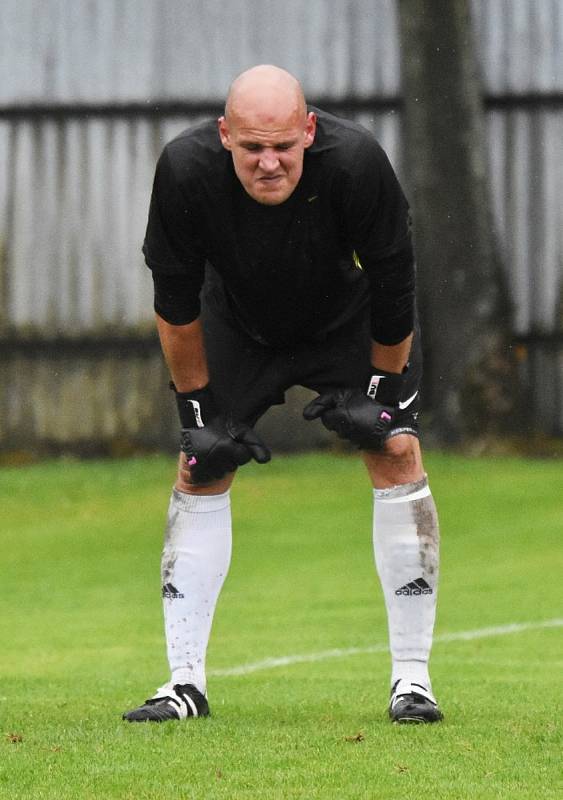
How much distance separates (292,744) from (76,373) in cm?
1213

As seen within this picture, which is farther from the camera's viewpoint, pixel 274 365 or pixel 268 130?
pixel 274 365

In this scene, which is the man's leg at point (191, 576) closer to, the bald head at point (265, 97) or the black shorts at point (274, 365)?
the black shorts at point (274, 365)

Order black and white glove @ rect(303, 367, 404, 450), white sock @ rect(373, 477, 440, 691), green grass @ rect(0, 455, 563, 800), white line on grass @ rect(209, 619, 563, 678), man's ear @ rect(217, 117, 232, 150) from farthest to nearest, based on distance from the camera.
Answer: white line on grass @ rect(209, 619, 563, 678) → white sock @ rect(373, 477, 440, 691) → black and white glove @ rect(303, 367, 404, 450) → man's ear @ rect(217, 117, 232, 150) → green grass @ rect(0, 455, 563, 800)

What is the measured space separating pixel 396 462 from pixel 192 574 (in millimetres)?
734

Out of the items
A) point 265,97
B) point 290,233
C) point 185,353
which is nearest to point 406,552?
point 185,353

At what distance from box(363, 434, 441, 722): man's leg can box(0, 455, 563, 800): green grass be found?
0.25 meters

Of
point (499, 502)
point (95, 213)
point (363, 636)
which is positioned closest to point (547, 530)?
point (499, 502)

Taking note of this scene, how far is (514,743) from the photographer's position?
495 centimetres

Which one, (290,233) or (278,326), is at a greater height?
(290,233)

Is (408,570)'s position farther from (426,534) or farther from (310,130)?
(310,130)

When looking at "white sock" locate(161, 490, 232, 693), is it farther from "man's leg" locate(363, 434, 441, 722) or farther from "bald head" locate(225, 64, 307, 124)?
"bald head" locate(225, 64, 307, 124)

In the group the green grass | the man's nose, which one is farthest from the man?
the green grass

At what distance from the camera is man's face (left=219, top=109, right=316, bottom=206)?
5008 millimetres

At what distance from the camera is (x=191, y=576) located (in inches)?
222
